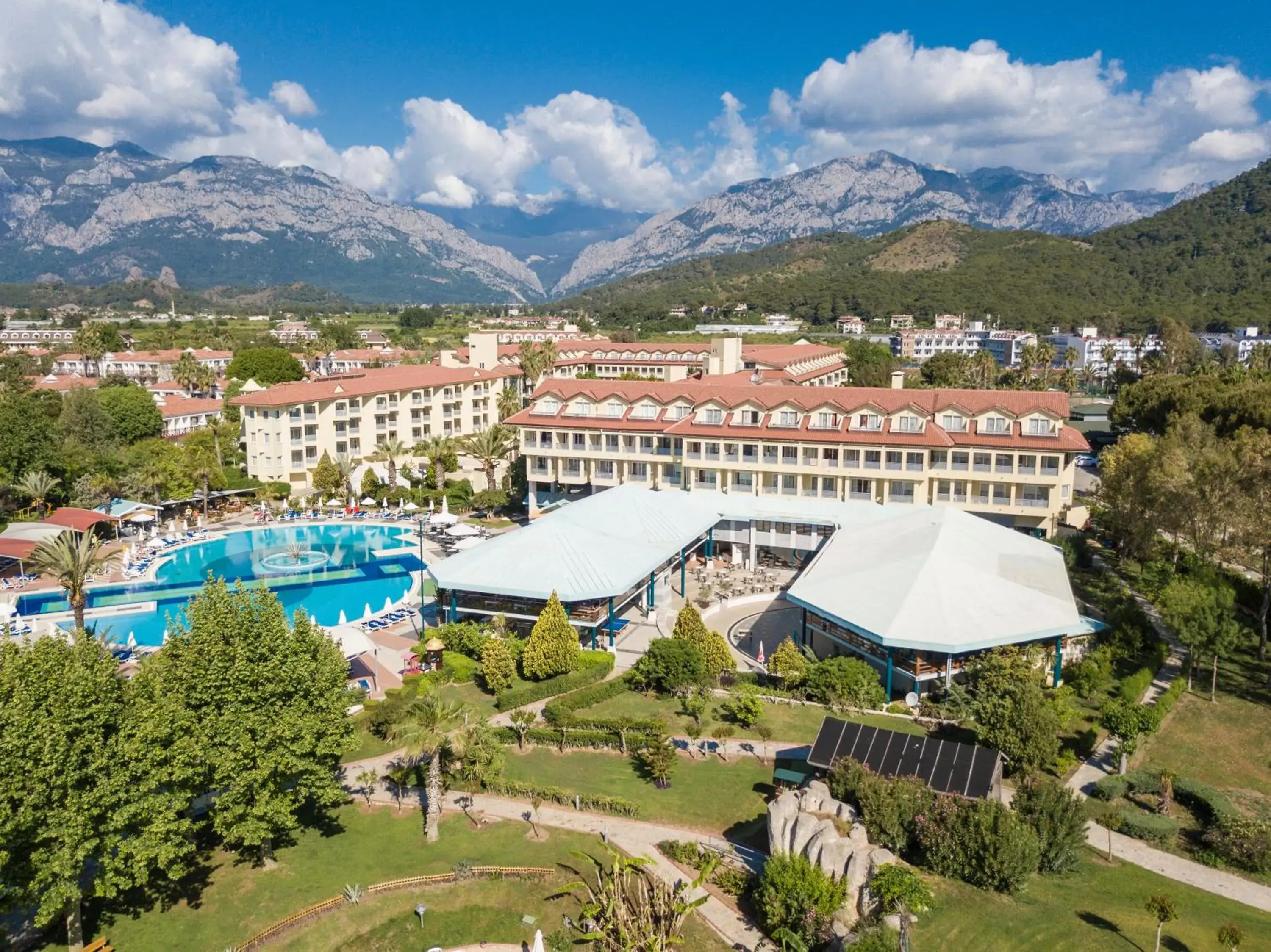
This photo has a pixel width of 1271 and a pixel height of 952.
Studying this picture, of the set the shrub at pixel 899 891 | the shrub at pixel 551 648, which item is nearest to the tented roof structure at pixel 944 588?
the shrub at pixel 551 648

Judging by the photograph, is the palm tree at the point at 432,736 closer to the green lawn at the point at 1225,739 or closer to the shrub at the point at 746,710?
the shrub at the point at 746,710

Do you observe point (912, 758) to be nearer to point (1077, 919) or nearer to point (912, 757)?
point (912, 757)

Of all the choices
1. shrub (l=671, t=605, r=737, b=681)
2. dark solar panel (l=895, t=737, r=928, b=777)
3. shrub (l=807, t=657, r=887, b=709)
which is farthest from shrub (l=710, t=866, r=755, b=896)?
shrub (l=671, t=605, r=737, b=681)

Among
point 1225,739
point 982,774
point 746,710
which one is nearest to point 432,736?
point 746,710

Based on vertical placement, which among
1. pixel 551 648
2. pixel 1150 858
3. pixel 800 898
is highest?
pixel 551 648

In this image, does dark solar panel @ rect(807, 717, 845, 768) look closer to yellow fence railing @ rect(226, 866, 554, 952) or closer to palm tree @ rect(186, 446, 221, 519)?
yellow fence railing @ rect(226, 866, 554, 952)
